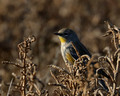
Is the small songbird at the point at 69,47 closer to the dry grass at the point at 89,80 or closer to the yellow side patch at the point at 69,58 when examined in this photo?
the yellow side patch at the point at 69,58

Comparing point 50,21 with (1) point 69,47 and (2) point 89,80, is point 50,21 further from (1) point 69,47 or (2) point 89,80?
(2) point 89,80

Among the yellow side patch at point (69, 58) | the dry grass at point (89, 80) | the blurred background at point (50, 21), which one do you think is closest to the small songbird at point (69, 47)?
the yellow side patch at point (69, 58)

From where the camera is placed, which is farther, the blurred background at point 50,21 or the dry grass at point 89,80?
the blurred background at point 50,21

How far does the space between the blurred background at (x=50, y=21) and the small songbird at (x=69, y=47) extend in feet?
4.46

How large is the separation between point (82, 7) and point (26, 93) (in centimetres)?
727

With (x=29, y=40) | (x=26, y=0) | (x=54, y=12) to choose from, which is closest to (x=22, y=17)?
(x=26, y=0)

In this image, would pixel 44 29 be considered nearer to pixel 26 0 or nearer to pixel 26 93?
pixel 26 0

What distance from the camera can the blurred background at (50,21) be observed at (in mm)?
8305

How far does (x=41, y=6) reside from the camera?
9875 mm

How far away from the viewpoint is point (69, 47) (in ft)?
20.3

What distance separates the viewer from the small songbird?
19.8 feet

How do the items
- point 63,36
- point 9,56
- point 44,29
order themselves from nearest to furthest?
1. point 63,36
2. point 9,56
3. point 44,29

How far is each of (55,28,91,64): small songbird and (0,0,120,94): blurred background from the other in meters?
1.36

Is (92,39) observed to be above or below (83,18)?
below
